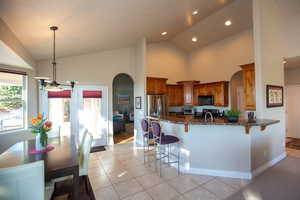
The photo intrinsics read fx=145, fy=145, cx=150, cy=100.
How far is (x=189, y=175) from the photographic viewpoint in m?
3.05

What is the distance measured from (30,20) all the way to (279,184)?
210 inches

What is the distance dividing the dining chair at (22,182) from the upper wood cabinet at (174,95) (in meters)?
5.53

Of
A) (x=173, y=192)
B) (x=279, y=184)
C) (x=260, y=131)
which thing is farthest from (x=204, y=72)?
(x=173, y=192)

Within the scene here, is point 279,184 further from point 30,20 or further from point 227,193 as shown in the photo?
point 30,20

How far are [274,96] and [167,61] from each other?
4191 millimetres

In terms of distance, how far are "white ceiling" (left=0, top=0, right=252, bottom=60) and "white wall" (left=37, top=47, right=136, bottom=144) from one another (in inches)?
12.7

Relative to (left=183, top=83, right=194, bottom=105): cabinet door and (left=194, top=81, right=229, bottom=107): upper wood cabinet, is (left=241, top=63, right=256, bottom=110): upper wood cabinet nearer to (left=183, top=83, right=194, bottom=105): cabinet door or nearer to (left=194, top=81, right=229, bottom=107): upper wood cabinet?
(left=194, top=81, right=229, bottom=107): upper wood cabinet

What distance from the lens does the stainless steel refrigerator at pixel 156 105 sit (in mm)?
5383

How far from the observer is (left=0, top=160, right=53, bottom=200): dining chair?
51.6 inches

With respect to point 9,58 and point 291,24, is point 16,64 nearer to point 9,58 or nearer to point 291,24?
point 9,58

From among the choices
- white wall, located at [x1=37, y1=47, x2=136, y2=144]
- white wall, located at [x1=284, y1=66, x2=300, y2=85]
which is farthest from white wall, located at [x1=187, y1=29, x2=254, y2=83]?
white wall, located at [x1=37, y1=47, x2=136, y2=144]

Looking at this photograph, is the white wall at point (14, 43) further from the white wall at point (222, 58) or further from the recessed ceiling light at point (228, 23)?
the white wall at point (222, 58)

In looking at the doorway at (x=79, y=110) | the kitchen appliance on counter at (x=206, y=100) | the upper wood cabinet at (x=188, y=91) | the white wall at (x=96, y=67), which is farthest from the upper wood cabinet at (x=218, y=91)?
Answer: the doorway at (x=79, y=110)

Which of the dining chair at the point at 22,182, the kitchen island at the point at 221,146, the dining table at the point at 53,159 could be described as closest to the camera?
the dining chair at the point at 22,182
